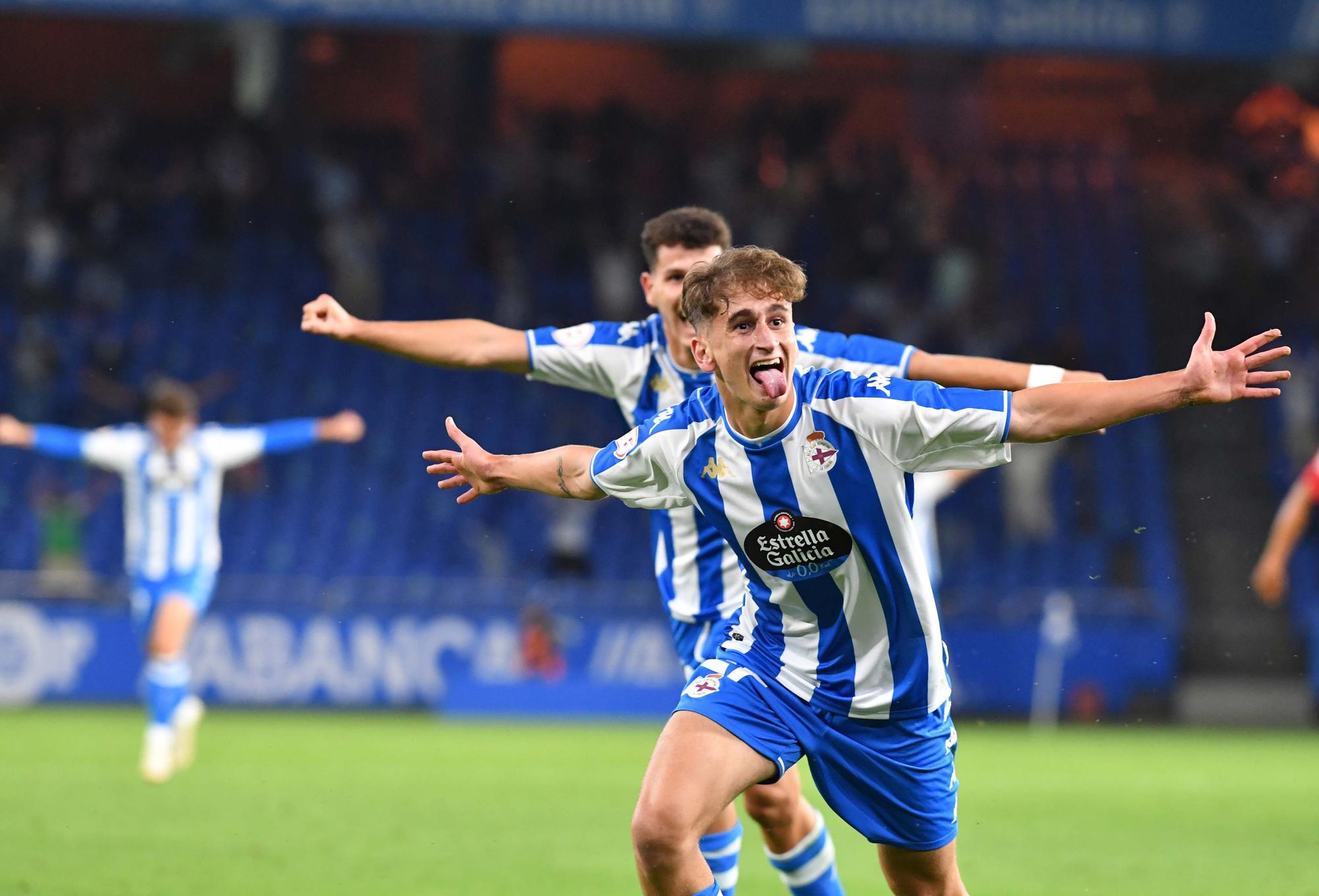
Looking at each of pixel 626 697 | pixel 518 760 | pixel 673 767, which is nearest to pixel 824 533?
pixel 673 767

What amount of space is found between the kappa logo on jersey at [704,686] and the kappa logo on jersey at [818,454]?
29.7 inches

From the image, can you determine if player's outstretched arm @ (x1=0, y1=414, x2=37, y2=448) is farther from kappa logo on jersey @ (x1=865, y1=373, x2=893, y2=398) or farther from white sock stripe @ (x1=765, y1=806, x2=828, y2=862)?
kappa logo on jersey @ (x1=865, y1=373, x2=893, y2=398)

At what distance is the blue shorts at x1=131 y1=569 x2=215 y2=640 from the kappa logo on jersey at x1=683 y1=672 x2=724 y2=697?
746cm

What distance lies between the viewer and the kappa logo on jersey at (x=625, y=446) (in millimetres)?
5039

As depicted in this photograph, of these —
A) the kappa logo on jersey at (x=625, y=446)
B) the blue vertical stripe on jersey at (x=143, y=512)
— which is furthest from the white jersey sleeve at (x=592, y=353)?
the blue vertical stripe on jersey at (x=143, y=512)

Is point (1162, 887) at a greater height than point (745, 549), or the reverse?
point (745, 549)

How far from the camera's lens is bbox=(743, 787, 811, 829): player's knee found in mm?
5836

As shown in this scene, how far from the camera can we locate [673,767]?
4742mm

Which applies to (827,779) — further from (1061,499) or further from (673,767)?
(1061,499)

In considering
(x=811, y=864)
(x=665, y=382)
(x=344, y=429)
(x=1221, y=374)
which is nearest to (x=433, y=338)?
(x=665, y=382)

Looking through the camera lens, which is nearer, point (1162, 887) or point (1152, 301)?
point (1162, 887)

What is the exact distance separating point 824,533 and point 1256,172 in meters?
21.8

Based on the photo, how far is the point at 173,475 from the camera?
39.9 ft

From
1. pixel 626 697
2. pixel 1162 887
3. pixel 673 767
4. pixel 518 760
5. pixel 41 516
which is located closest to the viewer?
pixel 673 767
